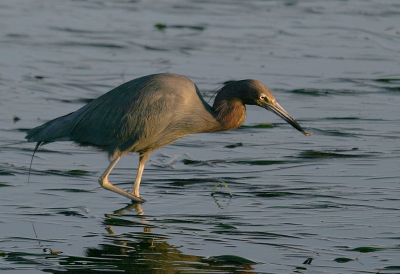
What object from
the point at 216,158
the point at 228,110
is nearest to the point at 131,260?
the point at 228,110

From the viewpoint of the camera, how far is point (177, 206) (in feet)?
26.1

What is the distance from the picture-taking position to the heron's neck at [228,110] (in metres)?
8.37

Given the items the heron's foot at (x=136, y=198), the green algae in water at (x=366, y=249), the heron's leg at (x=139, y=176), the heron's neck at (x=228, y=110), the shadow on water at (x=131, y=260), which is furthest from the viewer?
the heron's neck at (x=228, y=110)

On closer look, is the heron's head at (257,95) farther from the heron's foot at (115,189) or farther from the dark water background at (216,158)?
the heron's foot at (115,189)

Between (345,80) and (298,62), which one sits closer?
(345,80)

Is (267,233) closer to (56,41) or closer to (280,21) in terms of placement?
(56,41)

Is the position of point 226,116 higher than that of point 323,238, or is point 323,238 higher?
point 226,116

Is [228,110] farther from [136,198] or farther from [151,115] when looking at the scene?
Result: [136,198]

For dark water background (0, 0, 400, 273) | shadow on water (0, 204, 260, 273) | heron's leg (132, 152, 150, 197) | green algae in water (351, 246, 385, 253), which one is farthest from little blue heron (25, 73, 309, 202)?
green algae in water (351, 246, 385, 253)

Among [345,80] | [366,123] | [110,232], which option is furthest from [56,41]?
[110,232]

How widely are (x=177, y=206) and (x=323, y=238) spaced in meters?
1.52

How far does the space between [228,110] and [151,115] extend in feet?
2.40

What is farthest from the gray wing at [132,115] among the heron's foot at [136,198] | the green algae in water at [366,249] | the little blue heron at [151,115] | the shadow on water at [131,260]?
the green algae in water at [366,249]

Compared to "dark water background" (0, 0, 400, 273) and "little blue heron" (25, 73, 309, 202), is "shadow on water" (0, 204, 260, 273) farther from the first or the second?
"little blue heron" (25, 73, 309, 202)
